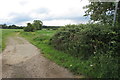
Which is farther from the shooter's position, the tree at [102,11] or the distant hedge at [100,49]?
the tree at [102,11]

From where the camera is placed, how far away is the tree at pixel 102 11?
17.7 feet

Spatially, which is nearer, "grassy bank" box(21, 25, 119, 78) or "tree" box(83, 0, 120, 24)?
"grassy bank" box(21, 25, 119, 78)

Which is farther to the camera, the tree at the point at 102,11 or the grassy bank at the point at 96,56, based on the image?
the tree at the point at 102,11

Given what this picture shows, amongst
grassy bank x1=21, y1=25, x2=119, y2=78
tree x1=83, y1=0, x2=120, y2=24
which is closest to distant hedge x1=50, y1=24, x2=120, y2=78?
grassy bank x1=21, y1=25, x2=119, y2=78

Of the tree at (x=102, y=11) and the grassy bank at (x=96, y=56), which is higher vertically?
the tree at (x=102, y=11)

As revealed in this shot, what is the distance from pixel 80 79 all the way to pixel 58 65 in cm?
156

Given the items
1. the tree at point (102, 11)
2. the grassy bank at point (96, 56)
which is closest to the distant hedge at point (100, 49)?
the grassy bank at point (96, 56)

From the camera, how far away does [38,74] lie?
4141 mm

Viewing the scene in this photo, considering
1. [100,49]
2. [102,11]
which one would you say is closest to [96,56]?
[100,49]

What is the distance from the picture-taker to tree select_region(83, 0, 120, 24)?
17.7 ft

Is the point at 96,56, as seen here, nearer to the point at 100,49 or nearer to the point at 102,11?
the point at 100,49

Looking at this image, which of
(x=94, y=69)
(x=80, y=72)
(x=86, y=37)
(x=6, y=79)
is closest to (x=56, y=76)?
(x=80, y=72)

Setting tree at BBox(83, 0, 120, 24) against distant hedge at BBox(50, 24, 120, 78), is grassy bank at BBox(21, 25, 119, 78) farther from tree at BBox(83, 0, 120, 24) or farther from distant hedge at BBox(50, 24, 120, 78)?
tree at BBox(83, 0, 120, 24)

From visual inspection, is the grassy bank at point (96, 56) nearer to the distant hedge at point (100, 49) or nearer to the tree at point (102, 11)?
the distant hedge at point (100, 49)
